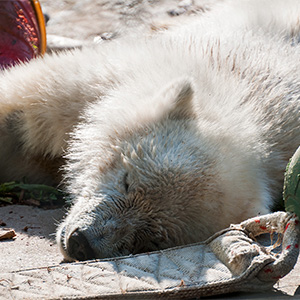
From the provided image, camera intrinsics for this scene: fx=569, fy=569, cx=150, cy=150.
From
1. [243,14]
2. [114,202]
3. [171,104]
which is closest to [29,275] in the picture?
[114,202]

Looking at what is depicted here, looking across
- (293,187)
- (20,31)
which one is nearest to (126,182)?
(293,187)

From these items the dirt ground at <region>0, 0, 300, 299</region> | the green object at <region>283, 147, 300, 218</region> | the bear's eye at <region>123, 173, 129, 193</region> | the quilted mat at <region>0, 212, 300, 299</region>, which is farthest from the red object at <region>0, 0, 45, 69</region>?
the green object at <region>283, 147, 300, 218</region>

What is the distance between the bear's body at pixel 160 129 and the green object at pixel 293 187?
42 centimetres

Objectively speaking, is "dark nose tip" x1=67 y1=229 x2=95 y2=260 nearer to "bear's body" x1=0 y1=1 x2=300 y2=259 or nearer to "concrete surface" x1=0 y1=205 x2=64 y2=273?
"bear's body" x1=0 y1=1 x2=300 y2=259

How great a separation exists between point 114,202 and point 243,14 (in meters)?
2.01

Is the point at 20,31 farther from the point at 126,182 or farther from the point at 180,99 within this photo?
the point at 126,182

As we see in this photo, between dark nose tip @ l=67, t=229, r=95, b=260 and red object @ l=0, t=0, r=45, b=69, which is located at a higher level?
red object @ l=0, t=0, r=45, b=69

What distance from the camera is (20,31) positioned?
446 cm

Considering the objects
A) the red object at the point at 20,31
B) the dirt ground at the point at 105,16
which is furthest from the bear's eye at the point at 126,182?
the dirt ground at the point at 105,16

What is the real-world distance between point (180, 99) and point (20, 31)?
2.27m

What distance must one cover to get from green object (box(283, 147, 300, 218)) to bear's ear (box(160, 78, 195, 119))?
69cm

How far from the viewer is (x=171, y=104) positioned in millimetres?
2648

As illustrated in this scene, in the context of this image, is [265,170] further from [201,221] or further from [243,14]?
[243,14]

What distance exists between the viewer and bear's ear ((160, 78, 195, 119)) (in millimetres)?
2641
